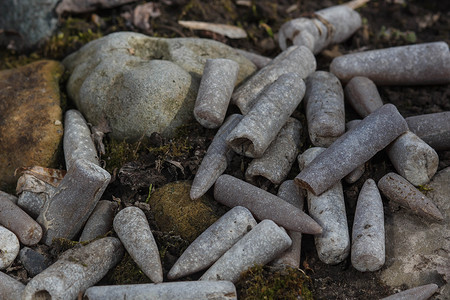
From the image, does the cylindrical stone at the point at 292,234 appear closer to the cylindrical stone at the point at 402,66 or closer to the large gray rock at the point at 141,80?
the large gray rock at the point at 141,80

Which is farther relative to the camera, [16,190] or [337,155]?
[16,190]

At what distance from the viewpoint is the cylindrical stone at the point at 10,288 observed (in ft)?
16.0

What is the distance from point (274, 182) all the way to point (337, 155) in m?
0.79

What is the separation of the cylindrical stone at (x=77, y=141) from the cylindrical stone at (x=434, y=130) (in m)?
4.04

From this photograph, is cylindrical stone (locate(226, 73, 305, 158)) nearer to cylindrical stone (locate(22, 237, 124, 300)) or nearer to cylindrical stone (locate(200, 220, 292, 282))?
cylindrical stone (locate(200, 220, 292, 282))

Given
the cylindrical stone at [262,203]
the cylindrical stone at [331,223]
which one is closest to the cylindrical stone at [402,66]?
the cylindrical stone at [331,223]

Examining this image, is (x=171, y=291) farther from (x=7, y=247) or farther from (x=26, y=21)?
(x=26, y=21)

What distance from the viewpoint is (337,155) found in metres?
5.52

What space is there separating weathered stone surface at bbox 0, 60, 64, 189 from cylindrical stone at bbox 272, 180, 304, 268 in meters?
3.05

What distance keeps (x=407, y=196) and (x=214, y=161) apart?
7.28 ft

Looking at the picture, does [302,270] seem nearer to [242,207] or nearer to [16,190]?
[242,207]

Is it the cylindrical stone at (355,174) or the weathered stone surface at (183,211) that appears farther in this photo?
the cylindrical stone at (355,174)

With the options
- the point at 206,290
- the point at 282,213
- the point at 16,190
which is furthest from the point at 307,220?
the point at 16,190

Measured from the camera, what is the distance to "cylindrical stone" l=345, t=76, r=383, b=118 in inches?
260
